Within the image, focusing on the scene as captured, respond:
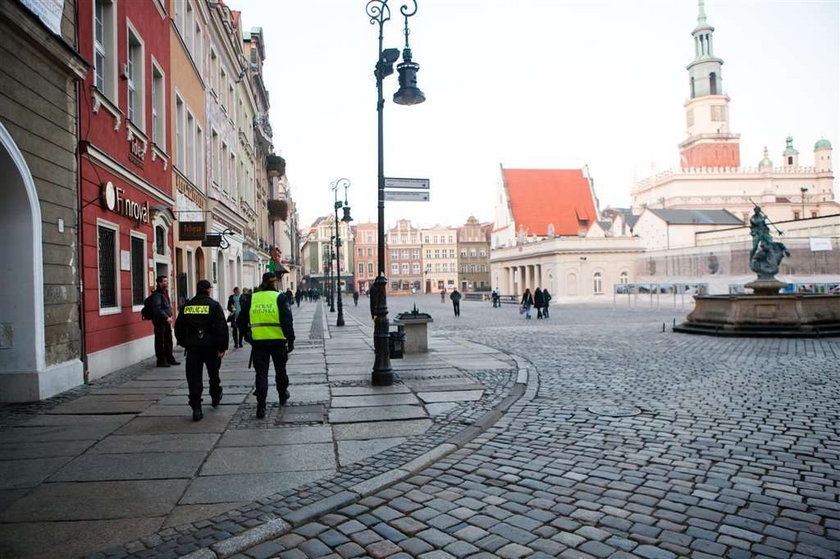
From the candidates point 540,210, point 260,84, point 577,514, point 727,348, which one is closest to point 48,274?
point 577,514

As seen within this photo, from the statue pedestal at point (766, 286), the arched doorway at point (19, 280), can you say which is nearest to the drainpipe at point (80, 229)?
the arched doorway at point (19, 280)

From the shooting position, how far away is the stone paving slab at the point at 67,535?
385 cm

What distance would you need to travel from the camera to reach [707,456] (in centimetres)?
576

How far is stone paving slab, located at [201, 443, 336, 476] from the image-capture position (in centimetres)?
555

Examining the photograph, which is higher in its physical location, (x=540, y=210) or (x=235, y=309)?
(x=540, y=210)

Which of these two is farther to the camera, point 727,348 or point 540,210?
point 540,210

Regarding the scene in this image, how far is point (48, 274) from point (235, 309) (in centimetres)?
911

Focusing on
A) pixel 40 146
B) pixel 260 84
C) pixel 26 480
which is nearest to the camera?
pixel 26 480

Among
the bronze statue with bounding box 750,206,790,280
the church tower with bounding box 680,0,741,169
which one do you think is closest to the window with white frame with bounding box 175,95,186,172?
the bronze statue with bounding box 750,206,790,280

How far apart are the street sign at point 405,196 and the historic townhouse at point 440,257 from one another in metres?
105

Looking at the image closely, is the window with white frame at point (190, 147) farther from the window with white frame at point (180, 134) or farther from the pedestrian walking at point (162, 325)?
the pedestrian walking at point (162, 325)

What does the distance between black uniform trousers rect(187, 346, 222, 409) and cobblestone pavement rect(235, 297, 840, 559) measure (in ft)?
11.1

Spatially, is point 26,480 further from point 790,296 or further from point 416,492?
point 790,296

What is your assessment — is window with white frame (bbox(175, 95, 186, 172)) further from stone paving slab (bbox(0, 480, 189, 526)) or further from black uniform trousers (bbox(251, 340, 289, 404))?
stone paving slab (bbox(0, 480, 189, 526))
